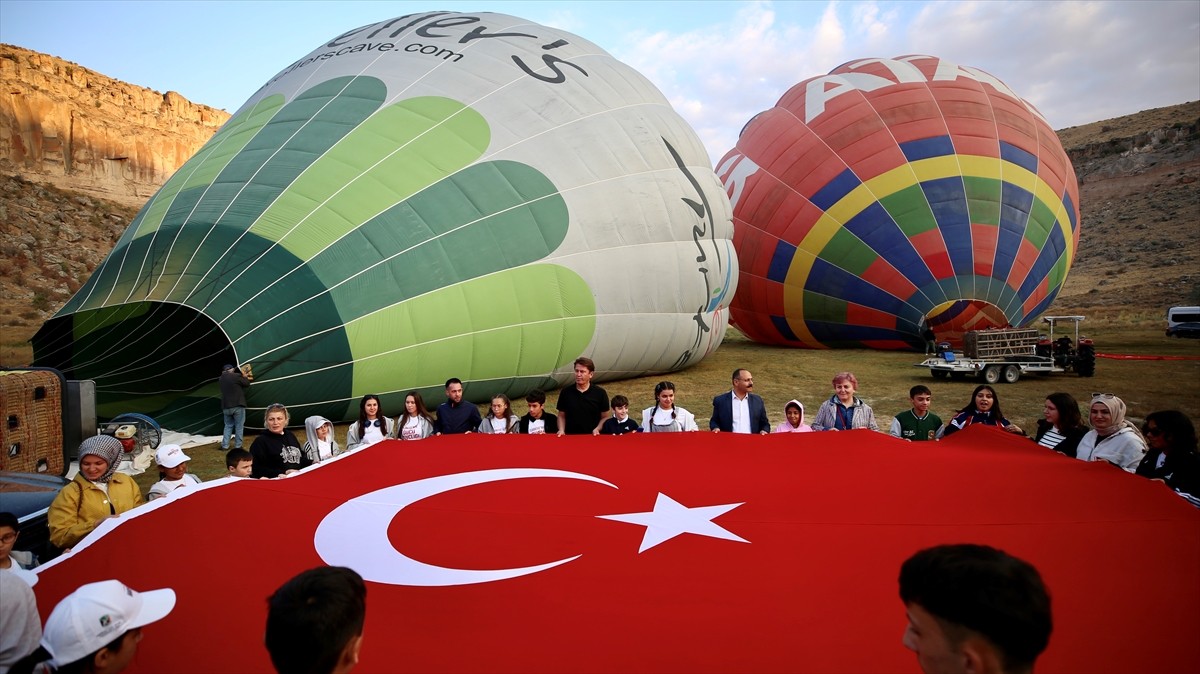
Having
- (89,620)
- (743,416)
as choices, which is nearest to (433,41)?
(743,416)

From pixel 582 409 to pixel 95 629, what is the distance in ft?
12.8

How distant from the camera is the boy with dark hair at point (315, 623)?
4.20 ft

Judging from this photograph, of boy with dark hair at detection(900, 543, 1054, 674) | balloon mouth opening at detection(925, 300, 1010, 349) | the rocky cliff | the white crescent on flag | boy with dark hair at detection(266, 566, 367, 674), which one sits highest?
the rocky cliff

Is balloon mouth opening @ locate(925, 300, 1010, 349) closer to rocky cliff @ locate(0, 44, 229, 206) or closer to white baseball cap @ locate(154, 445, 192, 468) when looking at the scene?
white baseball cap @ locate(154, 445, 192, 468)

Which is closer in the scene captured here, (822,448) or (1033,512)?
(1033,512)

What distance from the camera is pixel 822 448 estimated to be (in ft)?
14.3

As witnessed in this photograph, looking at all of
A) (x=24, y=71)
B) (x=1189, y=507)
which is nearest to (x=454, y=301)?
(x=1189, y=507)

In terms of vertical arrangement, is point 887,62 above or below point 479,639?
above

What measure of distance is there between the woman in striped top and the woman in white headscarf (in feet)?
16.3

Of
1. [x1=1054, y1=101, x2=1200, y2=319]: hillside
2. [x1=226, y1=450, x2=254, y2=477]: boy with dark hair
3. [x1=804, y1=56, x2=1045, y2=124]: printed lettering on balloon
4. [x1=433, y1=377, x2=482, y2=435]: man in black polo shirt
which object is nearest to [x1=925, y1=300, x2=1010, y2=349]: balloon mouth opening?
[x1=804, y1=56, x2=1045, y2=124]: printed lettering on balloon

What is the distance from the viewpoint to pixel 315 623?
4.24 feet

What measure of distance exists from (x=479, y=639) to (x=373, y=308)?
511 cm

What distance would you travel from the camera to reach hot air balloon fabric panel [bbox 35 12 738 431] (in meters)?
6.68

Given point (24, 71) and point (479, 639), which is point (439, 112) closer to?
point (479, 639)
